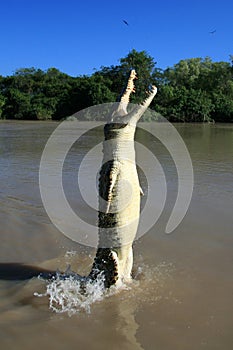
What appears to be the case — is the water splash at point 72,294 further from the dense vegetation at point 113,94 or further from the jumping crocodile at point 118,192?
the dense vegetation at point 113,94

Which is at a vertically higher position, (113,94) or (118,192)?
(113,94)

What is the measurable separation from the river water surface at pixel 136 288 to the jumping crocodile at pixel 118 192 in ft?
1.16

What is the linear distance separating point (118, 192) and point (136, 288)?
117 centimetres

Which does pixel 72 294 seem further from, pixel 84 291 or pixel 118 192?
pixel 118 192

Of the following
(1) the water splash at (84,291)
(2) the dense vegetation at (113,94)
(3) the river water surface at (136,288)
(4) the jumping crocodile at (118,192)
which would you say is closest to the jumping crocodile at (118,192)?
(4) the jumping crocodile at (118,192)

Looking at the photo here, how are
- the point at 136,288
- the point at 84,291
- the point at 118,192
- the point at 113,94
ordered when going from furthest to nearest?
the point at 113,94, the point at 136,288, the point at 84,291, the point at 118,192

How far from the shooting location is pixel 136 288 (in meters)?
4.33

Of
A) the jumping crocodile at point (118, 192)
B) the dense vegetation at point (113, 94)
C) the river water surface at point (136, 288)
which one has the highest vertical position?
the dense vegetation at point (113, 94)

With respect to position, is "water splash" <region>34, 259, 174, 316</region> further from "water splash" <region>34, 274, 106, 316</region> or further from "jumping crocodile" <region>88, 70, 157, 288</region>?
"jumping crocodile" <region>88, 70, 157, 288</region>

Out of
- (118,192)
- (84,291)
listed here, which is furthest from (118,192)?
(84,291)

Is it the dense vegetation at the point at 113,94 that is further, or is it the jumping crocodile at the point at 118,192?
the dense vegetation at the point at 113,94

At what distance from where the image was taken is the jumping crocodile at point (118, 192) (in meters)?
3.96

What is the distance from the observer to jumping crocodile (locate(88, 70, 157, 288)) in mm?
3965

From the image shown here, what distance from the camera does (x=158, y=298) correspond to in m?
4.12
